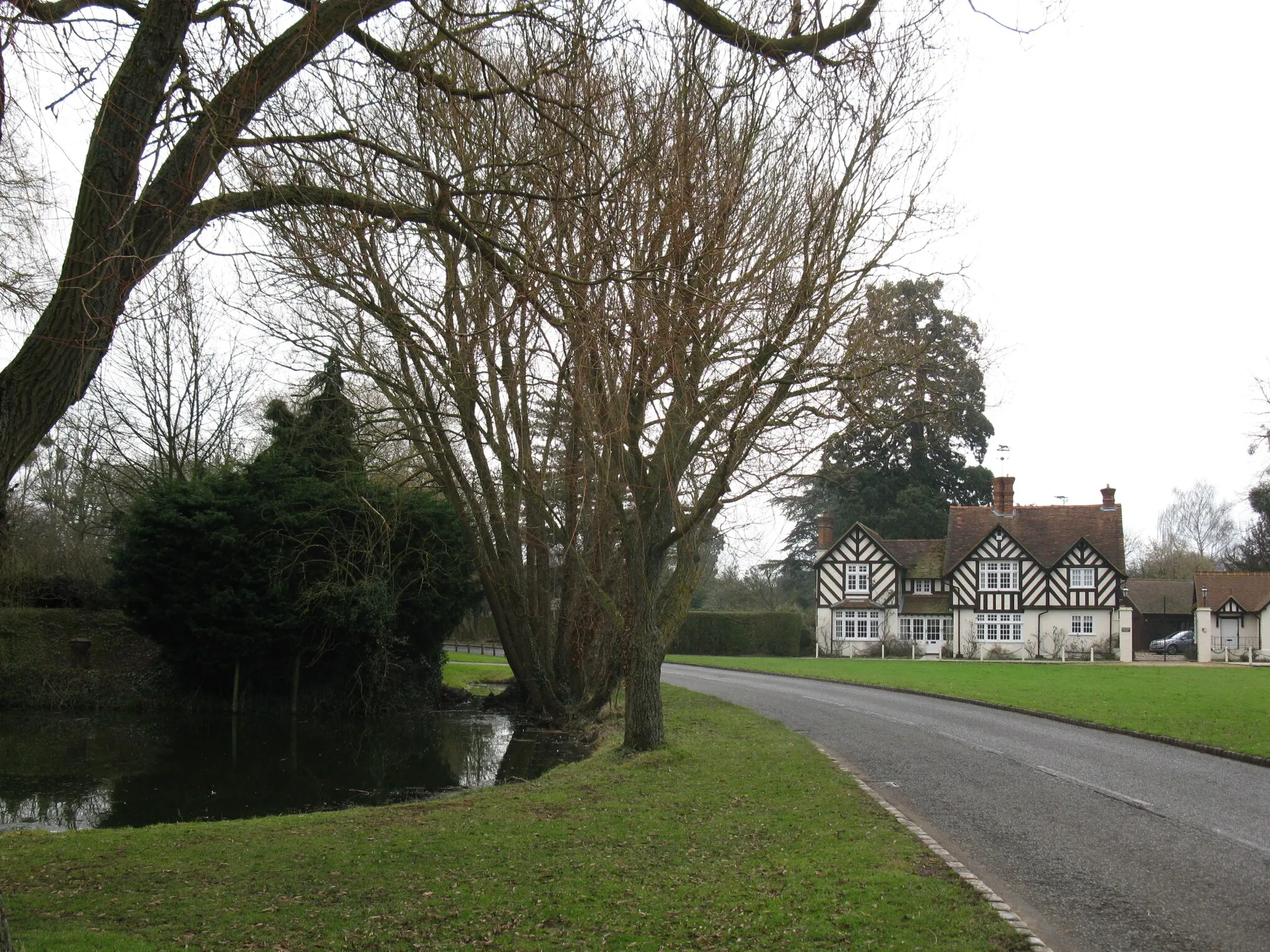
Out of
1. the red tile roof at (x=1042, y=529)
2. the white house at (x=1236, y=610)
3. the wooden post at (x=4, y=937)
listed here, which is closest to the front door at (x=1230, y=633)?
the white house at (x=1236, y=610)

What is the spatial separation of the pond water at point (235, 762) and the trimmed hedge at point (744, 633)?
1166 inches

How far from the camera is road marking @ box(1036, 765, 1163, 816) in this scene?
10633 millimetres

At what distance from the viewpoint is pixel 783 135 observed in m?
13.3

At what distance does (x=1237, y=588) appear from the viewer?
52.2m

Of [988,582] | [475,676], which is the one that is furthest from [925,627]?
[475,676]

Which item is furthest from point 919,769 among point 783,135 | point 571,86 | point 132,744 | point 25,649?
point 25,649

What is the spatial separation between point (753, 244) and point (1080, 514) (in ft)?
152

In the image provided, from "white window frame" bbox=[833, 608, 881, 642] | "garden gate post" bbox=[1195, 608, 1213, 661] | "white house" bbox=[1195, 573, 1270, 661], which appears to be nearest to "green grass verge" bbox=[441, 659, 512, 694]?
Result: "white window frame" bbox=[833, 608, 881, 642]

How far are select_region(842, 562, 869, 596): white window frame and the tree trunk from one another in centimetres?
4160

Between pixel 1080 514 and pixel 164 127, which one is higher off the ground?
pixel 1080 514

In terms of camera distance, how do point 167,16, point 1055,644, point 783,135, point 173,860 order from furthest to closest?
point 1055,644 → point 783,135 → point 173,860 → point 167,16

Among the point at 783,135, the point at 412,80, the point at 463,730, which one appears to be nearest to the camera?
the point at 412,80

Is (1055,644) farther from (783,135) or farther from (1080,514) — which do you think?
(783,135)

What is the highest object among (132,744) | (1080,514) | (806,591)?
(1080,514)
